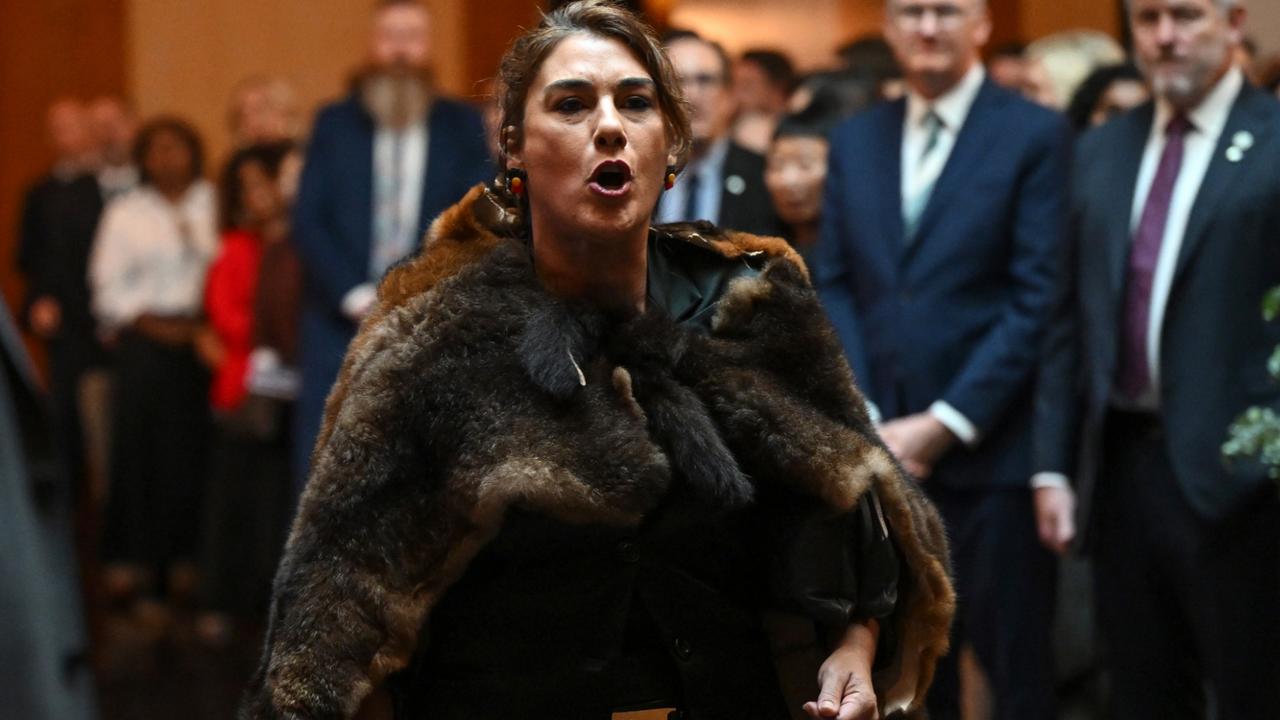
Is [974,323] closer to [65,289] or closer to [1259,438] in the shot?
[1259,438]

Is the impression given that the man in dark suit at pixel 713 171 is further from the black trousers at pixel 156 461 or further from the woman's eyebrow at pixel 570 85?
the black trousers at pixel 156 461

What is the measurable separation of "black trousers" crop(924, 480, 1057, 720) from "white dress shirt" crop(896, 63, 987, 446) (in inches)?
28.0

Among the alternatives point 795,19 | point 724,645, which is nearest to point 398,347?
point 724,645

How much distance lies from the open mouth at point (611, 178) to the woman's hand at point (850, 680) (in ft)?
2.27

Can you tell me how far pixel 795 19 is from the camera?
12.1 m

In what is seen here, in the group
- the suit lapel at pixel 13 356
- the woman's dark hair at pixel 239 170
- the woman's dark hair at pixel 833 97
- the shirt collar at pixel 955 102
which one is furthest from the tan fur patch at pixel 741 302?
the woman's dark hair at pixel 239 170

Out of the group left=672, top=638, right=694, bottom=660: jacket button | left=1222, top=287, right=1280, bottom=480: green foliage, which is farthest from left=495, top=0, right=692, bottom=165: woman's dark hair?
left=1222, top=287, right=1280, bottom=480: green foliage

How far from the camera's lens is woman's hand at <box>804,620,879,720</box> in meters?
2.81

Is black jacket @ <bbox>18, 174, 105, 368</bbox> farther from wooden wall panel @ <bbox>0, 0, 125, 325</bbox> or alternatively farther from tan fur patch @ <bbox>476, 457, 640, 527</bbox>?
tan fur patch @ <bbox>476, 457, 640, 527</bbox>

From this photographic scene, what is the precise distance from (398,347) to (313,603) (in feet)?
1.20

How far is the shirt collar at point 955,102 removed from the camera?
4914 millimetres

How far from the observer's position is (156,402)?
8320 millimetres

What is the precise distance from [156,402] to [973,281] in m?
4.43

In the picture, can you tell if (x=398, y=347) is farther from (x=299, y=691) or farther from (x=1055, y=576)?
(x=1055, y=576)
